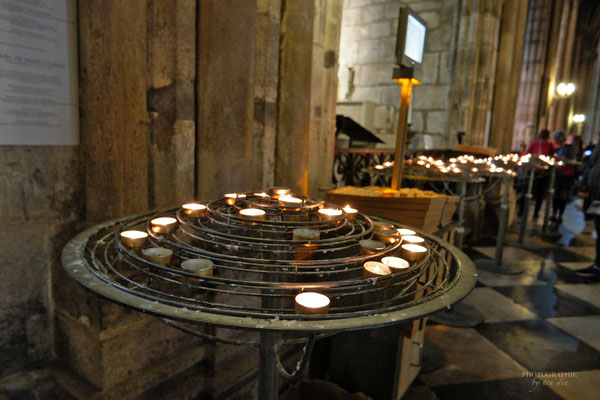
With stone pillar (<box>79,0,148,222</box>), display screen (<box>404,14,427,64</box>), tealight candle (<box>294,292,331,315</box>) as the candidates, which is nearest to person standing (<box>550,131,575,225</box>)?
display screen (<box>404,14,427,64</box>)

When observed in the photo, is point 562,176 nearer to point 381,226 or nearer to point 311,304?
point 381,226

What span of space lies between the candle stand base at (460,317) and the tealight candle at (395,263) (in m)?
2.25

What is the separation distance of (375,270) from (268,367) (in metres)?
0.36

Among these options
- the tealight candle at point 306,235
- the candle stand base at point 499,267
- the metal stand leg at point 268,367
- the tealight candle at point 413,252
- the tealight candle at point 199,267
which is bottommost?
the candle stand base at point 499,267

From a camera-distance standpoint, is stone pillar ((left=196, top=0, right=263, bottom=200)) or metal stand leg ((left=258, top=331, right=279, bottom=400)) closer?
metal stand leg ((left=258, top=331, right=279, bottom=400))

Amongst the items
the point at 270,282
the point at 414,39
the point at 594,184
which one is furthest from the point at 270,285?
the point at 594,184

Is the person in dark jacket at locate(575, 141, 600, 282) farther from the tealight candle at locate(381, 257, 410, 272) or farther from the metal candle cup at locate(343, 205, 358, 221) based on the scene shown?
the tealight candle at locate(381, 257, 410, 272)

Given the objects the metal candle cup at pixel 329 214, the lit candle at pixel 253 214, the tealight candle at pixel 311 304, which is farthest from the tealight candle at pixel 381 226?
the tealight candle at pixel 311 304

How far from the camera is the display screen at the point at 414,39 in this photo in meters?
2.37

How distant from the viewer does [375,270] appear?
101cm

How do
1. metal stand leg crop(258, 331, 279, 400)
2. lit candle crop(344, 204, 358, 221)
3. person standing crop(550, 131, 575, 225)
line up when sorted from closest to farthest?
1. metal stand leg crop(258, 331, 279, 400)
2. lit candle crop(344, 204, 358, 221)
3. person standing crop(550, 131, 575, 225)

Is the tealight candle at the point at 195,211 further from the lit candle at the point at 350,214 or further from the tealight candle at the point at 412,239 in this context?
the tealight candle at the point at 412,239

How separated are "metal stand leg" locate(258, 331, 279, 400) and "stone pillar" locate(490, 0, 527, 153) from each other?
7896mm

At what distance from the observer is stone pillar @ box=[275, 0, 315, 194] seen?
102 inches
